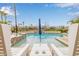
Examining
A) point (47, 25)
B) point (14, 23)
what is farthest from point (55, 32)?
point (14, 23)

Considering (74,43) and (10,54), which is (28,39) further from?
(74,43)

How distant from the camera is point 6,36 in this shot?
1.53 metres

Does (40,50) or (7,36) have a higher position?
(7,36)

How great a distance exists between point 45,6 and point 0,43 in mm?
565

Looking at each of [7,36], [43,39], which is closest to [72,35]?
[43,39]

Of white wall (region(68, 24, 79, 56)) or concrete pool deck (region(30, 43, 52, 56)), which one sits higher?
white wall (region(68, 24, 79, 56))

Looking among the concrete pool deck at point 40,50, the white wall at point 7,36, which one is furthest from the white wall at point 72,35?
the white wall at point 7,36

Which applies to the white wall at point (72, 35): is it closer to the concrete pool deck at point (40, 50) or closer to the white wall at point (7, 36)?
the concrete pool deck at point (40, 50)

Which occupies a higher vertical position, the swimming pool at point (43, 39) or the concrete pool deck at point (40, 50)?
the swimming pool at point (43, 39)

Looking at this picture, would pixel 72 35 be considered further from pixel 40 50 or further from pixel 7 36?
pixel 7 36

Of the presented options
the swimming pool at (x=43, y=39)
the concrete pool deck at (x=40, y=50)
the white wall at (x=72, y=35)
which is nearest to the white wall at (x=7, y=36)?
the swimming pool at (x=43, y=39)

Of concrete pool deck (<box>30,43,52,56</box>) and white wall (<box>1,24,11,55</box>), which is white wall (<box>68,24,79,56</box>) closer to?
concrete pool deck (<box>30,43,52,56</box>)

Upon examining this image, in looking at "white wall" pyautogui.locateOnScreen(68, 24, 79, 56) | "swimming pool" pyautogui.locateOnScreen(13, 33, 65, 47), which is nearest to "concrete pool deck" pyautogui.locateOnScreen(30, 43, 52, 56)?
"swimming pool" pyautogui.locateOnScreen(13, 33, 65, 47)

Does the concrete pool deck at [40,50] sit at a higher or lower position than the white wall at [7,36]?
lower
